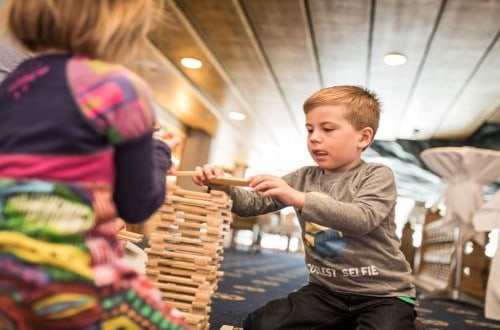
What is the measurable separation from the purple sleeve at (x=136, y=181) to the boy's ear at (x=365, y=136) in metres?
0.90

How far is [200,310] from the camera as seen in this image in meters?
1.16

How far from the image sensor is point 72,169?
0.64 m

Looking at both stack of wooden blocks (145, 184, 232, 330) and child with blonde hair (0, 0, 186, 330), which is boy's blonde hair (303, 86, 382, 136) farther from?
child with blonde hair (0, 0, 186, 330)

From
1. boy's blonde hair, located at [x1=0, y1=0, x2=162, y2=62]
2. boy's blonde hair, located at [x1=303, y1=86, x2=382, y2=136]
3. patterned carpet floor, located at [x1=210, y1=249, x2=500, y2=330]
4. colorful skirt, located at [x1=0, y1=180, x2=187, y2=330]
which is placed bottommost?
patterned carpet floor, located at [x1=210, y1=249, x2=500, y2=330]

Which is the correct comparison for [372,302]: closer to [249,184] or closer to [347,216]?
[347,216]

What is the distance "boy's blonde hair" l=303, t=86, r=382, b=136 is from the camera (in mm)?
1477

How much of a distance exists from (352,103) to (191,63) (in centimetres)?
457

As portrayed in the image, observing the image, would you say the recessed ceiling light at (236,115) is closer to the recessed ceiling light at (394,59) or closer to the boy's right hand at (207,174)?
the recessed ceiling light at (394,59)

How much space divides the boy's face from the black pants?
1.34ft

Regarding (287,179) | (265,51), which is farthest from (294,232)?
(287,179)

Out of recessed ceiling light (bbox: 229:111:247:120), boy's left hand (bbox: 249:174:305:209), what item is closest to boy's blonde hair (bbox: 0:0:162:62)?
boy's left hand (bbox: 249:174:305:209)

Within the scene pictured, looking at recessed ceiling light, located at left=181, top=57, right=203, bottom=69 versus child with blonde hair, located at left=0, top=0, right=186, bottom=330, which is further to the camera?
recessed ceiling light, located at left=181, top=57, right=203, bottom=69

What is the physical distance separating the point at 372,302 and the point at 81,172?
1021mm

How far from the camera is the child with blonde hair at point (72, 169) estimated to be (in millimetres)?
615
